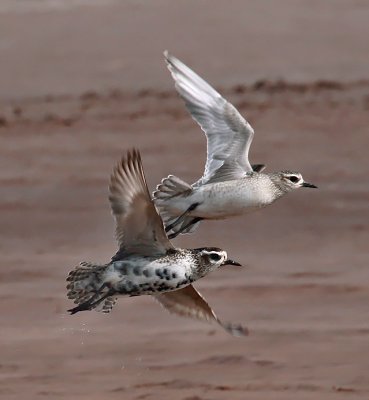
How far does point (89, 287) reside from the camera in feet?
31.7

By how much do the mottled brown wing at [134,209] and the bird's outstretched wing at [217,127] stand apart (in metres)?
2.07

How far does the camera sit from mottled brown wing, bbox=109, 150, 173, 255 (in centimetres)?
911

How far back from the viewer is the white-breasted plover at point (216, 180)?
36.1ft

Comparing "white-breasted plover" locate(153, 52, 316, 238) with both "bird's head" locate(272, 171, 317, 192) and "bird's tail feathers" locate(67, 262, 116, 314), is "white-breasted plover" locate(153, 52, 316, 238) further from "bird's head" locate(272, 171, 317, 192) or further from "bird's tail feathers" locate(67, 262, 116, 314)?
"bird's tail feathers" locate(67, 262, 116, 314)

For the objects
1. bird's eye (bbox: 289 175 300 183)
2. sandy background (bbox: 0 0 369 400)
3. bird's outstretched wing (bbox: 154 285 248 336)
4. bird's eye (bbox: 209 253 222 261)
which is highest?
bird's eye (bbox: 209 253 222 261)

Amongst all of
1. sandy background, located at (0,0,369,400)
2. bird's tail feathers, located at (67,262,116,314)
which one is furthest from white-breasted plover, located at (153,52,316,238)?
bird's tail feathers, located at (67,262,116,314)

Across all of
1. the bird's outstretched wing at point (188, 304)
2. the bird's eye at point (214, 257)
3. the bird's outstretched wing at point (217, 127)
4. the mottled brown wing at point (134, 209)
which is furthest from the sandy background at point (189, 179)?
the mottled brown wing at point (134, 209)

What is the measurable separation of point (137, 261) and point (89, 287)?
458mm

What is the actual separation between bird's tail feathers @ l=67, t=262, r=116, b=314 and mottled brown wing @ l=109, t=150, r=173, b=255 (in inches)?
13.9

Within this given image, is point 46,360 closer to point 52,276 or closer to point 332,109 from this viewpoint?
point 52,276

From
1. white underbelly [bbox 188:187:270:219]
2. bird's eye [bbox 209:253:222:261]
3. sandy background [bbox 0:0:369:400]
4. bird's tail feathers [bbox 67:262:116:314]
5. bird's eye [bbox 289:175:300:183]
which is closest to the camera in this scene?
bird's tail feathers [bbox 67:262:116:314]

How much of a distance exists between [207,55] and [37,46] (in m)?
2.45

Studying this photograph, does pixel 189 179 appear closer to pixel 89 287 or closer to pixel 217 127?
pixel 217 127

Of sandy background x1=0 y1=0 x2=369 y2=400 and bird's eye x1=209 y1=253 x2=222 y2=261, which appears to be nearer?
bird's eye x1=209 y1=253 x2=222 y2=261
